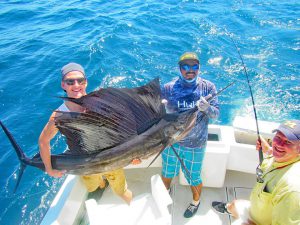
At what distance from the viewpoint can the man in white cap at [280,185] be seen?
1.58 metres

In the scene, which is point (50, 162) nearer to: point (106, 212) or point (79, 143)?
point (79, 143)

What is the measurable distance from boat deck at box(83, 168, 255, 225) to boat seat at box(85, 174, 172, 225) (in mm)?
283

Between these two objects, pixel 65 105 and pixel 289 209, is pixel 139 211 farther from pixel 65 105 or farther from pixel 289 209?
pixel 289 209

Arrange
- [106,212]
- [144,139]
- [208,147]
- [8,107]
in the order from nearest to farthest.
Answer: [144,139] → [106,212] → [208,147] → [8,107]

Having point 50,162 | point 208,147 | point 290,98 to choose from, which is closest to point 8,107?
point 50,162

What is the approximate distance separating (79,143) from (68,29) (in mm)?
5875

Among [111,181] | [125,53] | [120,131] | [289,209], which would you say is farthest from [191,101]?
[125,53]

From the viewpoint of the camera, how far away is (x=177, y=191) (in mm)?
2992

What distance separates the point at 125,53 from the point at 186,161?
4.14m

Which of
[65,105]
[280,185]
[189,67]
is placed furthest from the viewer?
[189,67]

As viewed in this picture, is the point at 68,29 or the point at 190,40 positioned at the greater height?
the point at 68,29

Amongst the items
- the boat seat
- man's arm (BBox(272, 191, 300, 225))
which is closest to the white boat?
the boat seat

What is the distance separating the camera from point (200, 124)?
245cm

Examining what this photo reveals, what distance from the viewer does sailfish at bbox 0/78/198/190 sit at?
1.91 metres
